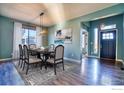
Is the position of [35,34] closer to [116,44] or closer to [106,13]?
[106,13]

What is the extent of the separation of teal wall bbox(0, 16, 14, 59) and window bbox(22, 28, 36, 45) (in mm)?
803

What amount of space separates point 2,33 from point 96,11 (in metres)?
4.80

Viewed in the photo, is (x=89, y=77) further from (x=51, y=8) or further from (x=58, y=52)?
(x=51, y=8)

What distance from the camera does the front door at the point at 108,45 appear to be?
5.46m

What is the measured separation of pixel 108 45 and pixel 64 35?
292cm

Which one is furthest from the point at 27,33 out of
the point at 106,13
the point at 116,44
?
the point at 116,44

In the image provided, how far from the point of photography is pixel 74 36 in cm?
507

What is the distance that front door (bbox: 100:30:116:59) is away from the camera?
546 centimetres

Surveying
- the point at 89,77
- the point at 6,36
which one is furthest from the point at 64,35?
the point at 89,77

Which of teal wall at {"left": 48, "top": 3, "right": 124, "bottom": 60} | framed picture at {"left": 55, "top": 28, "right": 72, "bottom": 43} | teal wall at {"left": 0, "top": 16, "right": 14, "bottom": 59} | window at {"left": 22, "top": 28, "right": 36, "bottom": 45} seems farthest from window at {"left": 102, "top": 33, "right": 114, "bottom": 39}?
teal wall at {"left": 0, "top": 16, "right": 14, "bottom": 59}

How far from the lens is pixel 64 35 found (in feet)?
18.4

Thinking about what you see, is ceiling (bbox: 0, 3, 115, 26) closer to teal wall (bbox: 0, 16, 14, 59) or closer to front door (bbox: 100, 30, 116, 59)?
teal wall (bbox: 0, 16, 14, 59)
